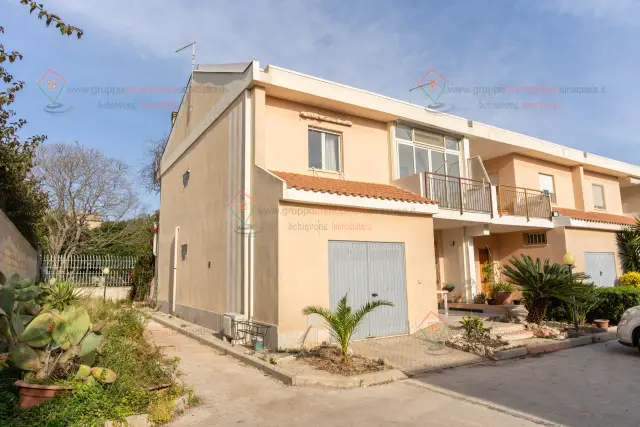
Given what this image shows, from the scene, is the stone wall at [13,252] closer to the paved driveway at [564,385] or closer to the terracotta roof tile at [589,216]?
the paved driveway at [564,385]

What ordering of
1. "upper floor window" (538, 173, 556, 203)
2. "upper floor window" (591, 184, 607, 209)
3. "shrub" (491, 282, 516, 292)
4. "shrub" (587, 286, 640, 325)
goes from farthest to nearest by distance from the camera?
"upper floor window" (591, 184, 607, 209) → "upper floor window" (538, 173, 556, 203) → "shrub" (491, 282, 516, 292) → "shrub" (587, 286, 640, 325)

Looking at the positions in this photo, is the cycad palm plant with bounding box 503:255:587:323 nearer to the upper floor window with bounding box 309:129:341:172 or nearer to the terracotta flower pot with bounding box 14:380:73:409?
the upper floor window with bounding box 309:129:341:172

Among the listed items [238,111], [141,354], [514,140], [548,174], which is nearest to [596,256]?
[548,174]

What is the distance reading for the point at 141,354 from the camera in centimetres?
748

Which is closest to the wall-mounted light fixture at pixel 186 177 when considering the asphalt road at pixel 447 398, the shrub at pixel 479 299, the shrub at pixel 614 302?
the asphalt road at pixel 447 398

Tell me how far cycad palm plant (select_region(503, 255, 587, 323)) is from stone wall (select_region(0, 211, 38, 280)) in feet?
43.6

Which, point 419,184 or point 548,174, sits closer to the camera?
point 419,184

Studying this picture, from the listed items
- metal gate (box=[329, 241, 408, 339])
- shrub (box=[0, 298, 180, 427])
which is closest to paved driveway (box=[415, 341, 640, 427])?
metal gate (box=[329, 241, 408, 339])

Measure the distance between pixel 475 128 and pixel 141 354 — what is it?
1345 centimetres

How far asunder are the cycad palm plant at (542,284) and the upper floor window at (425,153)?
442 centimetres

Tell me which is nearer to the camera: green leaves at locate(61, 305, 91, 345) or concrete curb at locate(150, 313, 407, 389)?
green leaves at locate(61, 305, 91, 345)

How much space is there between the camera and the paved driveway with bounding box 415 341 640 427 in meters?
5.28

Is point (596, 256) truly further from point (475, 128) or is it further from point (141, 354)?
point (141, 354)

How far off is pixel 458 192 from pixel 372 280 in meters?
5.50
